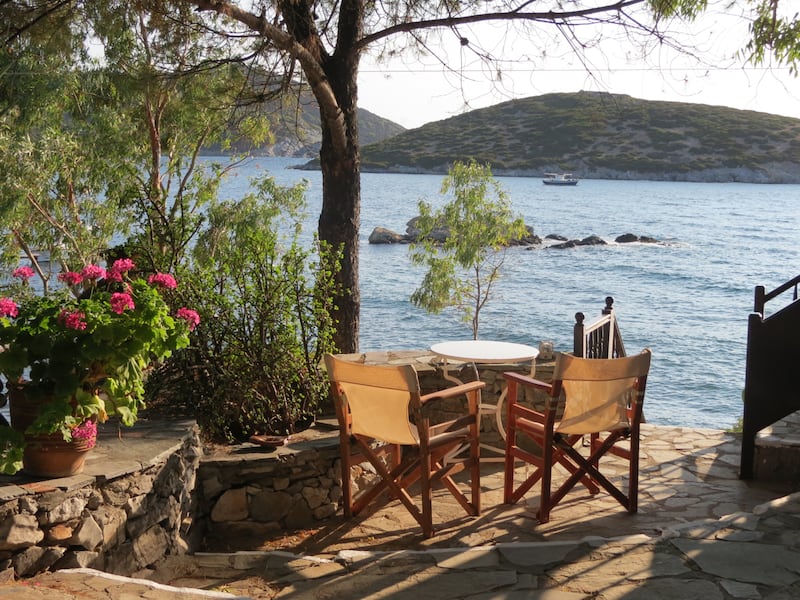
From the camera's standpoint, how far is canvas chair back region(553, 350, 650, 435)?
12.2 ft

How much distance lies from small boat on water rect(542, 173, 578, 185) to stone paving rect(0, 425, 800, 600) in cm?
6551

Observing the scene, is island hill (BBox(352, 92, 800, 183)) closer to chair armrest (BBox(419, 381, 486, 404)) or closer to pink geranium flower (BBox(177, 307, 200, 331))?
chair armrest (BBox(419, 381, 486, 404))

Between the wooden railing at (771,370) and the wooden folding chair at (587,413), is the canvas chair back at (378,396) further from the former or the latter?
the wooden railing at (771,370)

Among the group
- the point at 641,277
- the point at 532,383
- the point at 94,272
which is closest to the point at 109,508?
the point at 94,272

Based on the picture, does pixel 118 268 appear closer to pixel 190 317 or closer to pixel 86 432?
pixel 190 317

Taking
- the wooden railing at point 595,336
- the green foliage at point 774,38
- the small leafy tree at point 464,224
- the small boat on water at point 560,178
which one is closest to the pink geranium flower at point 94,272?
the wooden railing at point 595,336

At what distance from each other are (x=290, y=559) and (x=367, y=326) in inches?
1031

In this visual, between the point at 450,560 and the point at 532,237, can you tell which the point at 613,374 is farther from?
the point at 532,237

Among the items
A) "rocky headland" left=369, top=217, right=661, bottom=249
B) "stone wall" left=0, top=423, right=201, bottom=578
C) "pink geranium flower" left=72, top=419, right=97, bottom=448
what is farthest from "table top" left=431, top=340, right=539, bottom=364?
"rocky headland" left=369, top=217, right=661, bottom=249

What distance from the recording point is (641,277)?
134 ft

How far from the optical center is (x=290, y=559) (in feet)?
10.8

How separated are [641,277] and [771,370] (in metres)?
37.4

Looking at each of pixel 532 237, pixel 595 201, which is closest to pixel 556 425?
pixel 532 237

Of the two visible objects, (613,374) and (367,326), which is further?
(367,326)
